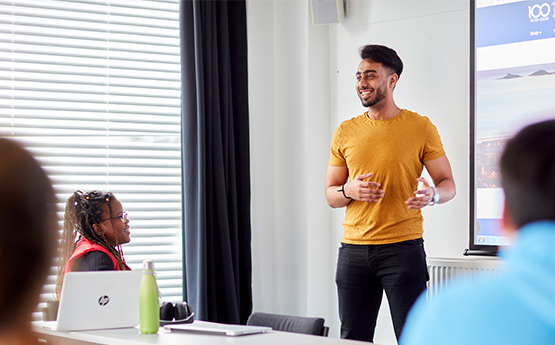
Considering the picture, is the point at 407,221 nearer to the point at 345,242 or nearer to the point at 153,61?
the point at 345,242

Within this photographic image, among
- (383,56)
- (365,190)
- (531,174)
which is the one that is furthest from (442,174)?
(531,174)

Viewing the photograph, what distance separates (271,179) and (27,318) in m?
3.65

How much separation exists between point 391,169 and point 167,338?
1.46 meters

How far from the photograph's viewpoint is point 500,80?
3.42 metres

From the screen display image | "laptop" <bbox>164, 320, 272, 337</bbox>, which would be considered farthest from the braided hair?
the screen display image

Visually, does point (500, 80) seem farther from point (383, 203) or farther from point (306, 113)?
point (306, 113)

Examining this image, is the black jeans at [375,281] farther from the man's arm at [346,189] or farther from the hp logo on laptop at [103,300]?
the hp logo on laptop at [103,300]

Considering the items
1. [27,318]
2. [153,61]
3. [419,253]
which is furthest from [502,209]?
[153,61]

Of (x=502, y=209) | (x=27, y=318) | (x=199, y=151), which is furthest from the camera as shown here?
(x=199, y=151)

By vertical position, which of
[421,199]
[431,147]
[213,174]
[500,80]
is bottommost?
[421,199]

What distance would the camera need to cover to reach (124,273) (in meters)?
2.28

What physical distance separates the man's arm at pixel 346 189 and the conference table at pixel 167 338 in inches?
38.6

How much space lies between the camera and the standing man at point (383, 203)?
116 inches

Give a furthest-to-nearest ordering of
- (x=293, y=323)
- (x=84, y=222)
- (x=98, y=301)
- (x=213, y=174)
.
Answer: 1. (x=213, y=174)
2. (x=84, y=222)
3. (x=293, y=323)
4. (x=98, y=301)
